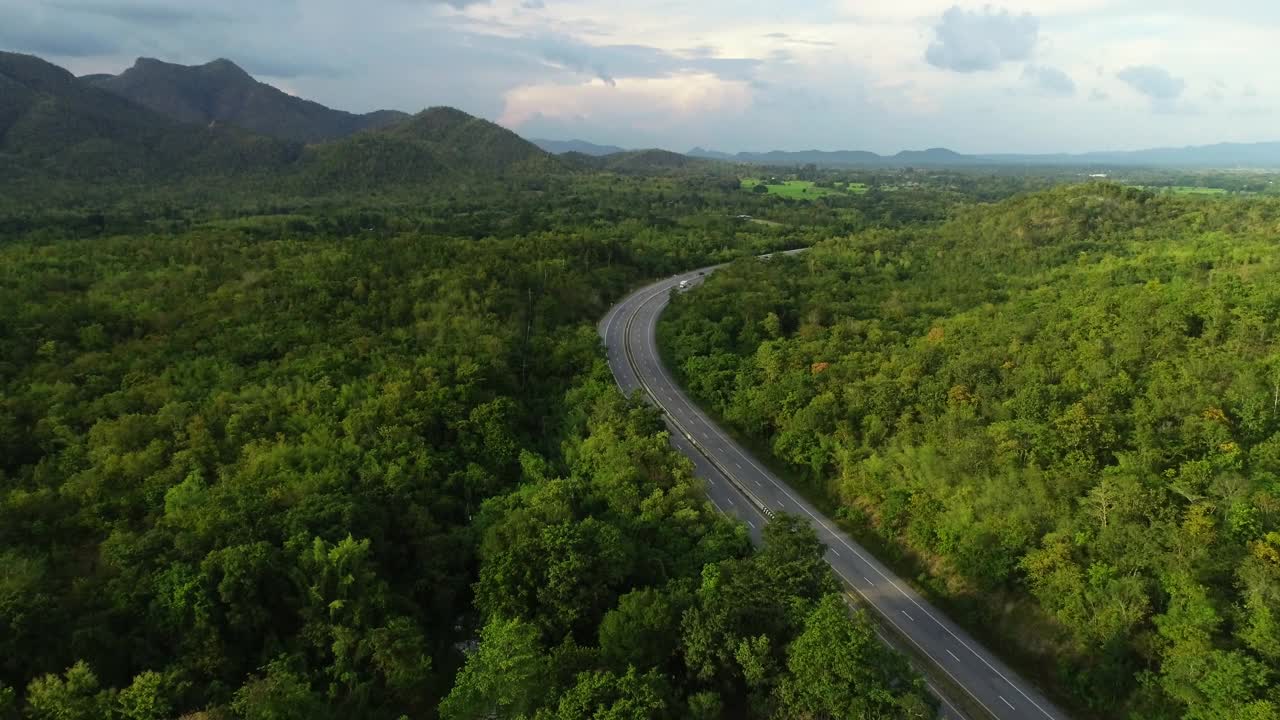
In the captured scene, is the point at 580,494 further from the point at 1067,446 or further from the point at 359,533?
the point at 1067,446

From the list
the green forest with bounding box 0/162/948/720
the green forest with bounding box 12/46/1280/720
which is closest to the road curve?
the green forest with bounding box 12/46/1280/720

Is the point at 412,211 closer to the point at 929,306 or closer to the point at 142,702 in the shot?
the point at 929,306

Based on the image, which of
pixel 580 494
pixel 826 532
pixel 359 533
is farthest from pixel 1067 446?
pixel 359 533

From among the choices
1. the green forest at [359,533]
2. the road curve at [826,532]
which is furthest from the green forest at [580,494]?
the road curve at [826,532]

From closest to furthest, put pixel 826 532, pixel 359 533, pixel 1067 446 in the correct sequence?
pixel 359 533
pixel 1067 446
pixel 826 532

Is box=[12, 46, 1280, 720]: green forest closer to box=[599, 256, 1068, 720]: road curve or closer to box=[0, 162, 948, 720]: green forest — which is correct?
box=[0, 162, 948, 720]: green forest

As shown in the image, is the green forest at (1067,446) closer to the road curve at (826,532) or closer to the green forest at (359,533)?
the road curve at (826,532)
